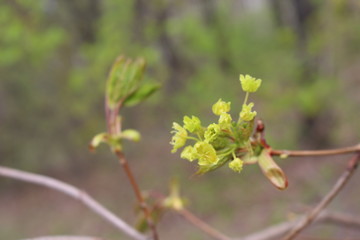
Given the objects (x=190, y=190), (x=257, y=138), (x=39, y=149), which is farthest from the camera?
(x=39, y=149)

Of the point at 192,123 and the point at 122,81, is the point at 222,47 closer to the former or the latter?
the point at 122,81

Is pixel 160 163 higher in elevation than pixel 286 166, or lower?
higher

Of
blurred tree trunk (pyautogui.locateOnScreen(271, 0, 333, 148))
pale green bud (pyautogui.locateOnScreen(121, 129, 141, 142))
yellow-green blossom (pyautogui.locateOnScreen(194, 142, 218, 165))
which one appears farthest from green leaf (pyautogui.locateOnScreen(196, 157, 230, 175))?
blurred tree trunk (pyautogui.locateOnScreen(271, 0, 333, 148))

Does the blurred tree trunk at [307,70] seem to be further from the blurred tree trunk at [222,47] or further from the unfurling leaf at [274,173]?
the unfurling leaf at [274,173]

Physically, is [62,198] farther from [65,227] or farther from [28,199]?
[65,227]

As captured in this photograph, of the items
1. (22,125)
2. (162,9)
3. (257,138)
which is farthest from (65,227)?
(257,138)

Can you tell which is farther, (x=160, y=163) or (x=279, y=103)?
(x=160, y=163)

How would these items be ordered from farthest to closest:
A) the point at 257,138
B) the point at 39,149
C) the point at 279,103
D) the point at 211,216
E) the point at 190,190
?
the point at 39,149, the point at 190,190, the point at 211,216, the point at 279,103, the point at 257,138

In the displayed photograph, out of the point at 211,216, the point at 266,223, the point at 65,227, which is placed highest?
the point at 65,227
